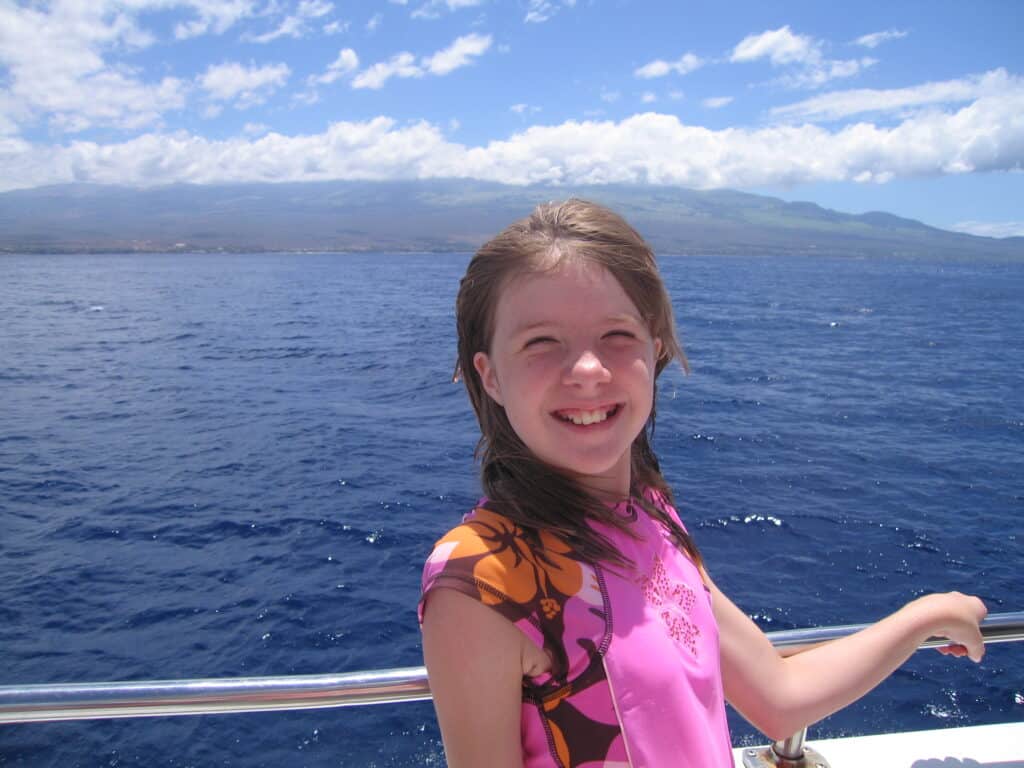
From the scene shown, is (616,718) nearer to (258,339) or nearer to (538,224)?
(538,224)

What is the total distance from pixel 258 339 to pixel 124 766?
25.3 m

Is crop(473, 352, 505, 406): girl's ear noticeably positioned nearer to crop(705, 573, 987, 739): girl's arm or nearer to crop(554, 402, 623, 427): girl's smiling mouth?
crop(554, 402, 623, 427): girl's smiling mouth

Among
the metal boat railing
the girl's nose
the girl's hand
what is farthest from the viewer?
the girl's hand

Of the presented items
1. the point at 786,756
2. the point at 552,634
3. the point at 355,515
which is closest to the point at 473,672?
the point at 552,634

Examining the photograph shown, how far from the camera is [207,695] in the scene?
1358mm

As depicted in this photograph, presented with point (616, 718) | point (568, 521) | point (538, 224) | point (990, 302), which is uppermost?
point (538, 224)

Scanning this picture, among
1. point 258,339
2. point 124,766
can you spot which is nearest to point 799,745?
point 124,766

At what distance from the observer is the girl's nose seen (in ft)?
3.47

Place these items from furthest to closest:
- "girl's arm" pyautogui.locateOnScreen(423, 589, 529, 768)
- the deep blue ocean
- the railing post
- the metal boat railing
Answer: the deep blue ocean → the railing post → the metal boat railing → "girl's arm" pyautogui.locateOnScreen(423, 589, 529, 768)

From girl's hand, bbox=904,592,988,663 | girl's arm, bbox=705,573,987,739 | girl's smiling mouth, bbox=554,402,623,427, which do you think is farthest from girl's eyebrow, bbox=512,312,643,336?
girl's hand, bbox=904,592,988,663

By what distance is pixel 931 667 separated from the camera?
6.57 metres

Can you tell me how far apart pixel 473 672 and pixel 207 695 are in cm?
76

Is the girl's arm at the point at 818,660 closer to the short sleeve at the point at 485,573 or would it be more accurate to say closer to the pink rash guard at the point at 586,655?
the pink rash guard at the point at 586,655

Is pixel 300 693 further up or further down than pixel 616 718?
further down
